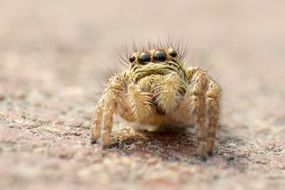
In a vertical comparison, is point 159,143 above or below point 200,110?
below

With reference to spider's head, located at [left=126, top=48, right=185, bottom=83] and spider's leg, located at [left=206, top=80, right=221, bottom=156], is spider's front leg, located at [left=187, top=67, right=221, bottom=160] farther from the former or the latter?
spider's head, located at [left=126, top=48, right=185, bottom=83]

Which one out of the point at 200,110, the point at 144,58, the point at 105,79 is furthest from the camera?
the point at 105,79

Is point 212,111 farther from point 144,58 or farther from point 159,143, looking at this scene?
point 144,58

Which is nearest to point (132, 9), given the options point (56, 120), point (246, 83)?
point (246, 83)

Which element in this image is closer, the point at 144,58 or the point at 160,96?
the point at 160,96

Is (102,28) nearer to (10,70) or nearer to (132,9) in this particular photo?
(132,9)

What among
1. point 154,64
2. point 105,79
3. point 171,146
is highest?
point 105,79

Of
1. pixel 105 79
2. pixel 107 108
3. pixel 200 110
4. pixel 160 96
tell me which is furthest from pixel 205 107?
pixel 105 79

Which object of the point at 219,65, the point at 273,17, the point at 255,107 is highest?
the point at 273,17
